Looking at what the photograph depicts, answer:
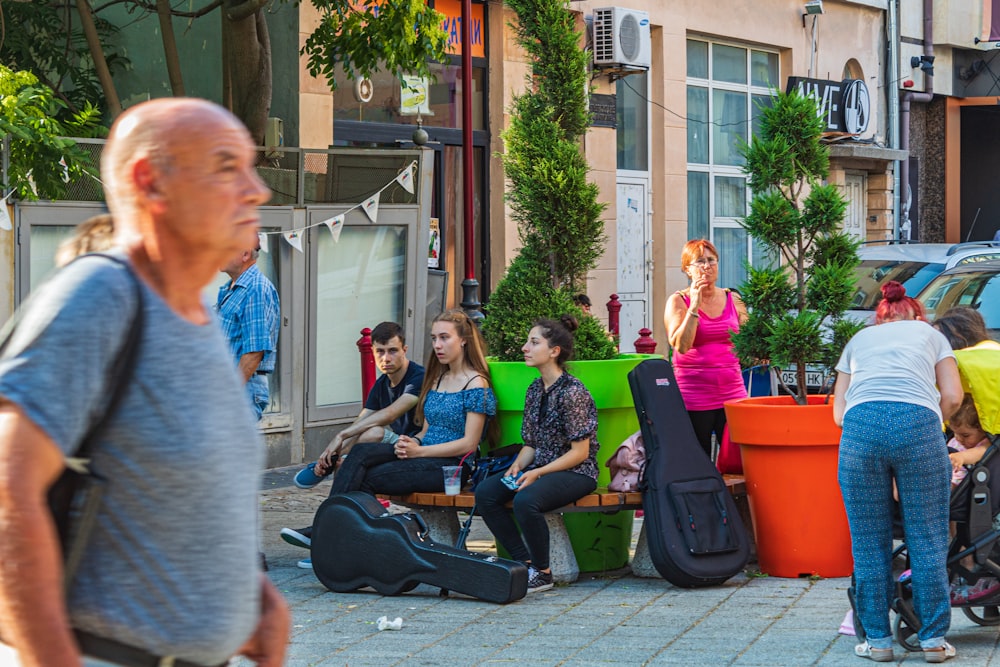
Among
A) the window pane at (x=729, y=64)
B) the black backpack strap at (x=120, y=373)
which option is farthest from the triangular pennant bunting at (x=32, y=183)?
the window pane at (x=729, y=64)

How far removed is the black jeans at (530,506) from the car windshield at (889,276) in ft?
22.5

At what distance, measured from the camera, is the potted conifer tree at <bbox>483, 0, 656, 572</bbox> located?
7945 millimetres

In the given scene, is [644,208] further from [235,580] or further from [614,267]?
[235,580]

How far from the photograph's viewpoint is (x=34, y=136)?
8805 mm

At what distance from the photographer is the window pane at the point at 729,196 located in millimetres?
20672

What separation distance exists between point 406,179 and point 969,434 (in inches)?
280

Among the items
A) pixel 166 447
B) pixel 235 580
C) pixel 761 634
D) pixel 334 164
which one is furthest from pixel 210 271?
pixel 334 164

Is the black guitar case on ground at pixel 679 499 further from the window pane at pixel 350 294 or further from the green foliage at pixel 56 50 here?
the green foliage at pixel 56 50

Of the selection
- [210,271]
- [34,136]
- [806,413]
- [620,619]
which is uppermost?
[34,136]

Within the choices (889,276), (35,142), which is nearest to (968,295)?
(889,276)

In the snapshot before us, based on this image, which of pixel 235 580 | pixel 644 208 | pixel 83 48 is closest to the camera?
pixel 235 580

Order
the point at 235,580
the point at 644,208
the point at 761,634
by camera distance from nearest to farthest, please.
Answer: the point at 235,580 → the point at 761,634 → the point at 644,208

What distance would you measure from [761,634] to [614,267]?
12020mm

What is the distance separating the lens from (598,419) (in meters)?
7.83
